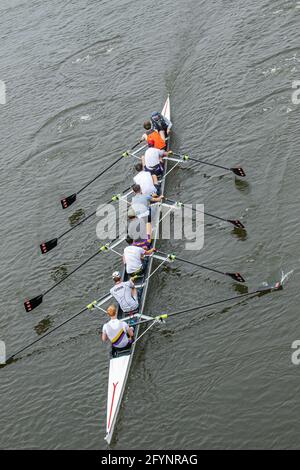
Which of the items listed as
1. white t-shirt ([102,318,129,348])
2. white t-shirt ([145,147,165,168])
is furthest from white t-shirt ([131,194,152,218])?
white t-shirt ([102,318,129,348])

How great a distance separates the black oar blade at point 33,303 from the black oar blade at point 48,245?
2.06 m

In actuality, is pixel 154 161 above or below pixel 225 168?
above

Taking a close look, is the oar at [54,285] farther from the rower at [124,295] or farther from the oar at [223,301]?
the oar at [223,301]

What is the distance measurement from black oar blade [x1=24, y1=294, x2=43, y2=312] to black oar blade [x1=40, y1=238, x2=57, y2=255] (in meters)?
2.06

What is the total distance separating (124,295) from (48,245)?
4.83m

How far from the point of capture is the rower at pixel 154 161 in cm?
2548

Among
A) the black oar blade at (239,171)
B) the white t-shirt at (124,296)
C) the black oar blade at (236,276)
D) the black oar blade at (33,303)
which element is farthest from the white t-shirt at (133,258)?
the black oar blade at (239,171)

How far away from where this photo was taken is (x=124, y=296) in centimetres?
1983

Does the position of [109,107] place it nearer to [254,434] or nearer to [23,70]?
[23,70]

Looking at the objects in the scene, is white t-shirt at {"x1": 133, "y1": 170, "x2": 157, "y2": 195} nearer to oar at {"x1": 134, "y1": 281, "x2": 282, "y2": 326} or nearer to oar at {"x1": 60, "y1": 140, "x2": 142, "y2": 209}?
oar at {"x1": 60, "y1": 140, "x2": 142, "y2": 209}

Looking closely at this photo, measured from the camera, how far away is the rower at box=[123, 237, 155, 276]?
69.5 ft

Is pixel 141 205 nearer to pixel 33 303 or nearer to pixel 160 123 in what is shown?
pixel 33 303

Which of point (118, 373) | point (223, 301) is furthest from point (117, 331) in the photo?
point (223, 301)

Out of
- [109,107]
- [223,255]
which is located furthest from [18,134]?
[223,255]
